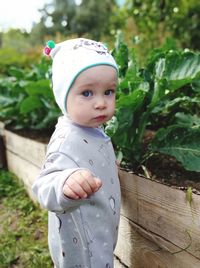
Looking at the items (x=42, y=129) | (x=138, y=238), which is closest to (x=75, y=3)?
(x=42, y=129)

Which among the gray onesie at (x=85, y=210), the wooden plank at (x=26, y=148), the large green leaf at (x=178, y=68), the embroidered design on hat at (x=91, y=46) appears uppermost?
the embroidered design on hat at (x=91, y=46)

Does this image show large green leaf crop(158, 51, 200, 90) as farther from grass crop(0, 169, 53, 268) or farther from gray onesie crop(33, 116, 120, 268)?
grass crop(0, 169, 53, 268)

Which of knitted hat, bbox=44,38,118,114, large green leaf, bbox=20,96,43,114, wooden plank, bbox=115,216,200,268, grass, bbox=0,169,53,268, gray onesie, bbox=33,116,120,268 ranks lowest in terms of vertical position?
grass, bbox=0,169,53,268

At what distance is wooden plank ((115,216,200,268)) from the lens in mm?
1644

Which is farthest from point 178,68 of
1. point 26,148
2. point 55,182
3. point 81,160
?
point 26,148

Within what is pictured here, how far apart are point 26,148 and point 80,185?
225 cm

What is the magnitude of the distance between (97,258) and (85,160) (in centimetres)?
38

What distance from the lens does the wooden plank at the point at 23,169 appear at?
3287mm

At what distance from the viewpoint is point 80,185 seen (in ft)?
3.98

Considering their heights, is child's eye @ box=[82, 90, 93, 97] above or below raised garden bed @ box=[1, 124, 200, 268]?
above

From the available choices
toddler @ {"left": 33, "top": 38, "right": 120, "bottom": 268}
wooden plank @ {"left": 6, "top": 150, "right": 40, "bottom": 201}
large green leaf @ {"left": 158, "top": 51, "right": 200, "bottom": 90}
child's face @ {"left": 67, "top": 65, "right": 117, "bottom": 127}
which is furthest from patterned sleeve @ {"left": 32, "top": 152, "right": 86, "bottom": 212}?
wooden plank @ {"left": 6, "top": 150, "right": 40, "bottom": 201}

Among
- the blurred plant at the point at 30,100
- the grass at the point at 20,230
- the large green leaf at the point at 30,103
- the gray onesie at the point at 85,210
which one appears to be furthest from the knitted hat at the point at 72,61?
the large green leaf at the point at 30,103

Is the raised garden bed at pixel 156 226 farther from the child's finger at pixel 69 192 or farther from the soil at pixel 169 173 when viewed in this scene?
the child's finger at pixel 69 192

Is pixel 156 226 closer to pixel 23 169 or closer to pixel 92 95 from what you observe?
pixel 92 95
